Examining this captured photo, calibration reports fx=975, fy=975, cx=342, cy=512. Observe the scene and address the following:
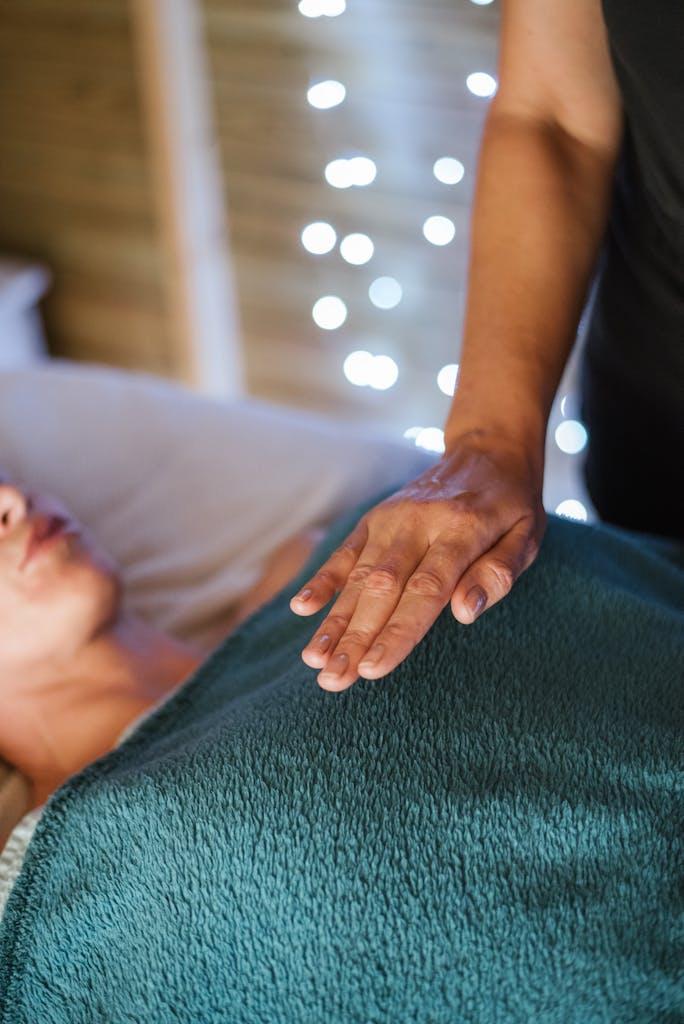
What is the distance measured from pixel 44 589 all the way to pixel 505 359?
664 mm

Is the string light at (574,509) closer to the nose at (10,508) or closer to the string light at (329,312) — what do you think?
the string light at (329,312)

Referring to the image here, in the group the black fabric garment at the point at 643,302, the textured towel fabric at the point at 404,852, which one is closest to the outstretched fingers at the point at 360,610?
the textured towel fabric at the point at 404,852

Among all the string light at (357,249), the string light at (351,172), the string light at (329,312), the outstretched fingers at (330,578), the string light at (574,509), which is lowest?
the string light at (574,509)

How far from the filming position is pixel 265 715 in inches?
38.8

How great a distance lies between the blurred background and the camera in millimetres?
2035

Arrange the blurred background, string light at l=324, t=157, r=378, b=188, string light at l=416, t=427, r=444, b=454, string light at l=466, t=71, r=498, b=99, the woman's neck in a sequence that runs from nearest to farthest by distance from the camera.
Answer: the woman's neck
string light at l=466, t=71, r=498, b=99
the blurred background
string light at l=324, t=157, r=378, b=188
string light at l=416, t=427, r=444, b=454

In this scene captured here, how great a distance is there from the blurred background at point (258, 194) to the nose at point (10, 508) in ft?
2.29

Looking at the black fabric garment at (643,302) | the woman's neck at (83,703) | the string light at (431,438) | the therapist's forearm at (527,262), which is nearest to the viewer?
the black fabric garment at (643,302)

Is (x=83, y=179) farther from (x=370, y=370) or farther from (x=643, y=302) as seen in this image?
(x=643, y=302)

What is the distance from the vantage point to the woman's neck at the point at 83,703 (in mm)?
1252

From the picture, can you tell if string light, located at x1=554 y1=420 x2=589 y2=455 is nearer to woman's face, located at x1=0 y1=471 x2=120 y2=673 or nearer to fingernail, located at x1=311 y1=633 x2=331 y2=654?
woman's face, located at x1=0 y1=471 x2=120 y2=673

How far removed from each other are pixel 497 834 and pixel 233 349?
1923 millimetres

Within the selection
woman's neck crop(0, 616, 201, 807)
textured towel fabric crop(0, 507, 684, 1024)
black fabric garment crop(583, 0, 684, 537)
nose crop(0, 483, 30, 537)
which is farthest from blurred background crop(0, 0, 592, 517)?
textured towel fabric crop(0, 507, 684, 1024)

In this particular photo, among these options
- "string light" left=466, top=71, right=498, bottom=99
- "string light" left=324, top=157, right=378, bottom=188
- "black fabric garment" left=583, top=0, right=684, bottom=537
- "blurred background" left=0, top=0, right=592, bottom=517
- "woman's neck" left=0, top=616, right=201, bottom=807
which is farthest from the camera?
"string light" left=324, top=157, right=378, bottom=188
